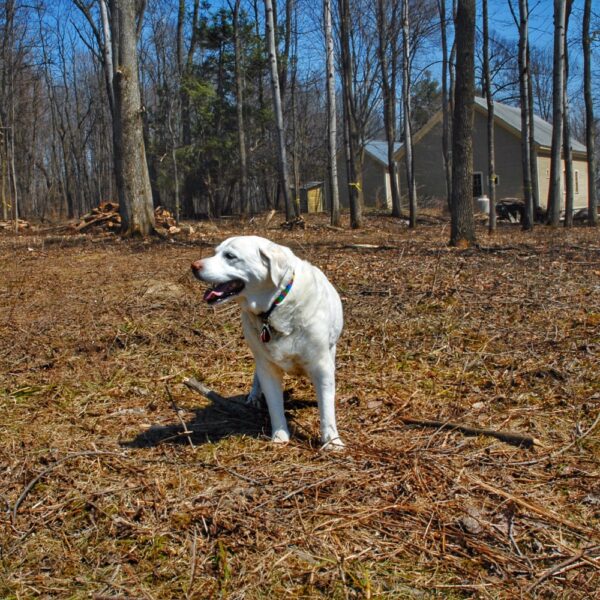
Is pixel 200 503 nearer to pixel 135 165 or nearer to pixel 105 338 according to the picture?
pixel 105 338

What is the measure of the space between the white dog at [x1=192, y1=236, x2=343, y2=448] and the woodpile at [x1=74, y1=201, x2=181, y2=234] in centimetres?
1257

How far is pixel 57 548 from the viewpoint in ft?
9.44

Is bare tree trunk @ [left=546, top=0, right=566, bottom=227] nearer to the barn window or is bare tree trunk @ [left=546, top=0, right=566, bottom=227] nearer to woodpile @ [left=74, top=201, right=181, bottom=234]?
woodpile @ [left=74, top=201, right=181, bottom=234]

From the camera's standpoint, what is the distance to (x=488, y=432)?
402cm

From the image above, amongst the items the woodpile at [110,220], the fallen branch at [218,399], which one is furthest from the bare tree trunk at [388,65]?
the fallen branch at [218,399]

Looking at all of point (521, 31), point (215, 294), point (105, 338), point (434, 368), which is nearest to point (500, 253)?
point (434, 368)

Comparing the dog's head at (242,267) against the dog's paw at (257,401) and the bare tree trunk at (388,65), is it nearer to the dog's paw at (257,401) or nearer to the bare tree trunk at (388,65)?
the dog's paw at (257,401)

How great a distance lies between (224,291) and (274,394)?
82cm

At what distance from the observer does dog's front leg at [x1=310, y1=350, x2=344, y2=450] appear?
12.4 feet

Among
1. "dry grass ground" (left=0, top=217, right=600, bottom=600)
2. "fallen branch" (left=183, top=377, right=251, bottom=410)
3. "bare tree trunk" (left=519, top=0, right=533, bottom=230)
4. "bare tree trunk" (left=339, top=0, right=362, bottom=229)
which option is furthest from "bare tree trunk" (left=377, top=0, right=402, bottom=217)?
"fallen branch" (left=183, top=377, right=251, bottom=410)

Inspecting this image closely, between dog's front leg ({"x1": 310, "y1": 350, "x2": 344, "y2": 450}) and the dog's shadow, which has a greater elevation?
dog's front leg ({"x1": 310, "y1": 350, "x2": 344, "y2": 450})

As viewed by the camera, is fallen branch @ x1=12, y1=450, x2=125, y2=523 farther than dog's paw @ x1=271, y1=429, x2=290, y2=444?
No

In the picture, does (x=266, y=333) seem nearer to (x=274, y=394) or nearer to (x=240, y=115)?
(x=274, y=394)

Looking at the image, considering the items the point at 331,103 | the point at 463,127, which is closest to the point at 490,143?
the point at 331,103
